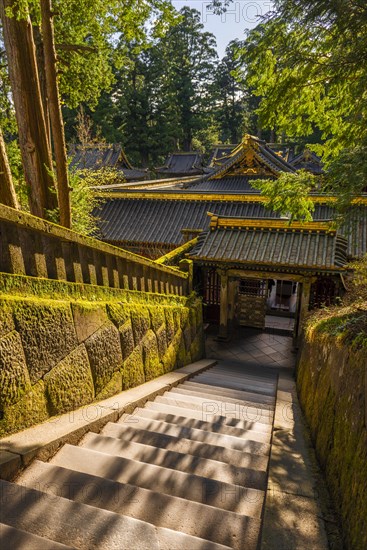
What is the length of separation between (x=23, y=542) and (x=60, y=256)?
2.20 m

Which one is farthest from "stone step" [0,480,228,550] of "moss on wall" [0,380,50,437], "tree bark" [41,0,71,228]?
"tree bark" [41,0,71,228]

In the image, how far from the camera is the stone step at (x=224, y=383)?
228 inches

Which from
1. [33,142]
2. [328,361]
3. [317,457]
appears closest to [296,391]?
[328,361]

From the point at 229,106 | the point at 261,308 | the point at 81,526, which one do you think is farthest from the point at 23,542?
the point at 229,106

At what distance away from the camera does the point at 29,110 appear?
5809 mm

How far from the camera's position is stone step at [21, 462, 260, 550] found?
175 cm

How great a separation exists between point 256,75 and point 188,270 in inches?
169

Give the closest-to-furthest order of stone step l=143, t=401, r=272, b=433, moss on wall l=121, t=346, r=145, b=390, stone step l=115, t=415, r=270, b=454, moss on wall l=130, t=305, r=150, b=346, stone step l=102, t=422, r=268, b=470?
stone step l=102, t=422, r=268, b=470
stone step l=115, t=415, r=270, b=454
stone step l=143, t=401, r=272, b=433
moss on wall l=121, t=346, r=145, b=390
moss on wall l=130, t=305, r=150, b=346

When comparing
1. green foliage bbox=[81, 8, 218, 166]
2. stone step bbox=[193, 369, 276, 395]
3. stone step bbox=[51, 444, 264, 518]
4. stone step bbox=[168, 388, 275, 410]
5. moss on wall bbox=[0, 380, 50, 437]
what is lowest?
stone step bbox=[193, 369, 276, 395]

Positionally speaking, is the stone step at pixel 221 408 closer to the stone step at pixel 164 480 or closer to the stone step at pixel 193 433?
the stone step at pixel 193 433

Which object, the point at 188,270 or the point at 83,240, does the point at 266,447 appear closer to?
the point at 83,240

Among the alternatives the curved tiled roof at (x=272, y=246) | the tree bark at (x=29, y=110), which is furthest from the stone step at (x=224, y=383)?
the tree bark at (x=29, y=110)

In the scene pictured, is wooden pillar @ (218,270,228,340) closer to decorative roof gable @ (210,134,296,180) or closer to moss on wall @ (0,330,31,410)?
moss on wall @ (0,330,31,410)

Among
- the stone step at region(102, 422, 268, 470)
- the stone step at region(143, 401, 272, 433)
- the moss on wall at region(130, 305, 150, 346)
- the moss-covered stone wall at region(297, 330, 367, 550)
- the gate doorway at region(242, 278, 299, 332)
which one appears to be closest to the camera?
the moss-covered stone wall at region(297, 330, 367, 550)
